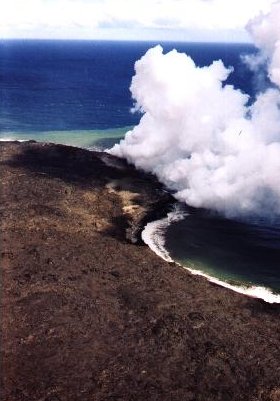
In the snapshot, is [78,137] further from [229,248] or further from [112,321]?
[112,321]

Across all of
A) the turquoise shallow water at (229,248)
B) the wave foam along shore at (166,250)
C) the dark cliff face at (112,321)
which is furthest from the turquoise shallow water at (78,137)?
the dark cliff face at (112,321)

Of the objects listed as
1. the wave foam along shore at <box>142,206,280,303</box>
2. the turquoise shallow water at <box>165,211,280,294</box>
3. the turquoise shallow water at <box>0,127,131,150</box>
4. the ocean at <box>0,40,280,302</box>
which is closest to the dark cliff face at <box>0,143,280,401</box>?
the wave foam along shore at <box>142,206,280,303</box>

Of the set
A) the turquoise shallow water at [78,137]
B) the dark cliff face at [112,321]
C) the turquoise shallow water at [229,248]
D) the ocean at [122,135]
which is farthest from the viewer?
the turquoise shallow water at [78,137]

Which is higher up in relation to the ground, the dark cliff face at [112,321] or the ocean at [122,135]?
the dark cliff face at [112,321]

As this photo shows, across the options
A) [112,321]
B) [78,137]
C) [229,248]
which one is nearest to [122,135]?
[78,137]

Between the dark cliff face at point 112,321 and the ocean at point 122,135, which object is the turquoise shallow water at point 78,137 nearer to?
the ocean at point 122,135

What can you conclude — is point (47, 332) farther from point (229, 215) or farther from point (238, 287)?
point (229, 215)

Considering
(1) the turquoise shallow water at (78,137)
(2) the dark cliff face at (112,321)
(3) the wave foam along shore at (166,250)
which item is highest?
(2) the dark cliff face at (112,321)

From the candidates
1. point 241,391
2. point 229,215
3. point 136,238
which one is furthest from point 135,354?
point 229,215
